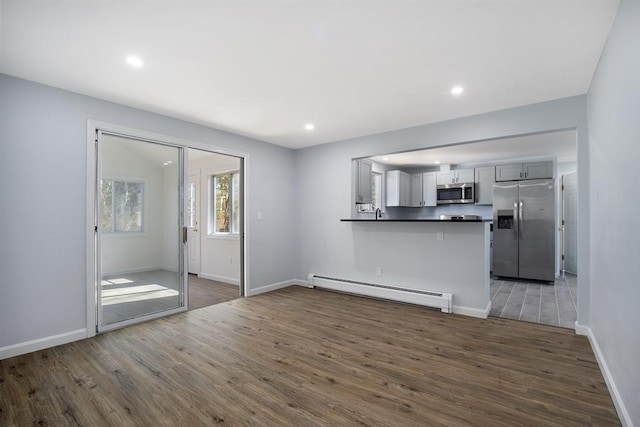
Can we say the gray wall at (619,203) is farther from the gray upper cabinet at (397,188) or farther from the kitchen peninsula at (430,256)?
the gray upper cabinet at (397,188)

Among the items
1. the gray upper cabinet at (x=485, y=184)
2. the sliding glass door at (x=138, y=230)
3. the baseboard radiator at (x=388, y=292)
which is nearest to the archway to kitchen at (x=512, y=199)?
the gray upper cabinet at (x=485, y=184)

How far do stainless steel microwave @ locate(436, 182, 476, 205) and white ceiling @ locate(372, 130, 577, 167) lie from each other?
21.4 inches

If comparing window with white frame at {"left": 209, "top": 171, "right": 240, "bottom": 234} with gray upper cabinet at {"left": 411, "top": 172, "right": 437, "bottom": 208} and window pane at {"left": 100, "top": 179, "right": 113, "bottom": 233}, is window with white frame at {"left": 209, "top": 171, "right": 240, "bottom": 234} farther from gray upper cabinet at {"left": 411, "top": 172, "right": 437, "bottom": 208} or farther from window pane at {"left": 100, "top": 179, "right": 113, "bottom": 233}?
gray upper cabinet at {"left": 411, "top": 172, "right": 437, "bottom": 208}

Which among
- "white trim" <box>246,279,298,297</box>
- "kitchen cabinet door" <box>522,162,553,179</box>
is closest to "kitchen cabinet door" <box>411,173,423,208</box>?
"kitchen cabinet door" <box>522,162,553,179</box>

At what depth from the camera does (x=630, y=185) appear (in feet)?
5.59

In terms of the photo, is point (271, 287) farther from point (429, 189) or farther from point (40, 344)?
point (429, 189)

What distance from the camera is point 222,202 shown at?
6199 millimetres

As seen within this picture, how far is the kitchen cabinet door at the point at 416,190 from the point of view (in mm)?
7496

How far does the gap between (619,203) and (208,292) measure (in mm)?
5009

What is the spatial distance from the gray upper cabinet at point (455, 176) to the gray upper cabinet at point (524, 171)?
1.81ft

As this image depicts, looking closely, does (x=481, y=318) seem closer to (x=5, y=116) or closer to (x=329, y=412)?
(x=329, y=412)

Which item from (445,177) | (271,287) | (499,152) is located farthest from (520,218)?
(271,287)

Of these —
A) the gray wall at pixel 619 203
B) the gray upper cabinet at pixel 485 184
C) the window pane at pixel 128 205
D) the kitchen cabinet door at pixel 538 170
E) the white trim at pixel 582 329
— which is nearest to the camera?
the gray wall at pixel 619 203

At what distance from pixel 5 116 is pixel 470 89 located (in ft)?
14.0
